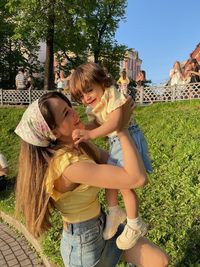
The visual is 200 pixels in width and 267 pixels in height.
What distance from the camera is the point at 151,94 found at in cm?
1495

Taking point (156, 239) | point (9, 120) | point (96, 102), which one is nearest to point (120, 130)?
point (96, 102)

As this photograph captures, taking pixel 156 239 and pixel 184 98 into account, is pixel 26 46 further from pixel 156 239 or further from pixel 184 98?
pixel 156 239

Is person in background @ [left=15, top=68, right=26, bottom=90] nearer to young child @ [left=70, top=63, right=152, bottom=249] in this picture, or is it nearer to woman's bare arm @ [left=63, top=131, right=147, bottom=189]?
young child @ [left=70, top=63, right=152, bottom=249]

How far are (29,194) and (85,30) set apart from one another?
64.8ft

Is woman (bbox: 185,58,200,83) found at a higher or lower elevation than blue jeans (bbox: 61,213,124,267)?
higher

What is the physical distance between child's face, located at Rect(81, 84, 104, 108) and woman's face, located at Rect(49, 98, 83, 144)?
1.52ft

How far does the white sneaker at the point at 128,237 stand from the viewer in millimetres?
2576

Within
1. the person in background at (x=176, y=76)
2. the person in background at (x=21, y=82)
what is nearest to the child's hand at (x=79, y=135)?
the person in background at (x=176, y=76)

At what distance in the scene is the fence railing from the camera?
13.4 metres

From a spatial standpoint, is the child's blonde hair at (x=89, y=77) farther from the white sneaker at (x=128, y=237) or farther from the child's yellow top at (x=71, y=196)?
the white sneaker at (x=128, y=237)

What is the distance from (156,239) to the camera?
4.45 meters

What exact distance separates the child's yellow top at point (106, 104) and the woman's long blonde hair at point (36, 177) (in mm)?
292

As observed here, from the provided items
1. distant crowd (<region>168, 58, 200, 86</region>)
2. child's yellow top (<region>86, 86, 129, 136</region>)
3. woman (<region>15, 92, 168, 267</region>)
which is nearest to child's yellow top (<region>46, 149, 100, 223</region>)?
woman (<region>15, 92, 168, 267</region>)

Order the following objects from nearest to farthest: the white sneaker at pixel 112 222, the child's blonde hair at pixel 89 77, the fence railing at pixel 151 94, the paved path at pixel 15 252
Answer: the white sneaker at pixel 112 222
the child's blonde hair at pixel 89 77
the paved path at pixel 15 252
the fence railing at pixel 151 94
